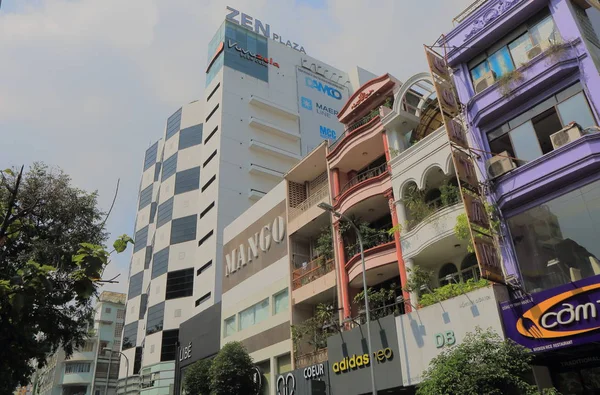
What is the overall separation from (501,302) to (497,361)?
2.61 m

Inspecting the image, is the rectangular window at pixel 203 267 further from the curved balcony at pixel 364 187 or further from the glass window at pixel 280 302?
the curved balcony at pixel 364 187

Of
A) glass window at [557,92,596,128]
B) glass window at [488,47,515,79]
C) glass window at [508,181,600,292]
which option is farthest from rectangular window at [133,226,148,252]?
glass window at [557,92,596,128]

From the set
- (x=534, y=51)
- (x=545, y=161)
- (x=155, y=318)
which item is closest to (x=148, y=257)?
(x=155, y=318)

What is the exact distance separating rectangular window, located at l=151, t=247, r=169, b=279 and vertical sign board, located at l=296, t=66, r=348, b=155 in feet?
66.4

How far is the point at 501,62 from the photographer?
2055 cm

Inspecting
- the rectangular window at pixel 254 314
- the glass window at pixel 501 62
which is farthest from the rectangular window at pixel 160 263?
the glass window at pixel 501 62

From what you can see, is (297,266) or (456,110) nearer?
(456,110)

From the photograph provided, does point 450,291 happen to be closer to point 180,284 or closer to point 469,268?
point 469,268

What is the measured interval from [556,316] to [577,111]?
695cm

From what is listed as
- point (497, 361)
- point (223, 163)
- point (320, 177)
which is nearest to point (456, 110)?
point (497, 361)

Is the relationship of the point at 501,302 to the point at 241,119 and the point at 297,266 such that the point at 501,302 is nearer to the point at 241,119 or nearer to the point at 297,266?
the point at 297,266

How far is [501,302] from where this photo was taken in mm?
17453

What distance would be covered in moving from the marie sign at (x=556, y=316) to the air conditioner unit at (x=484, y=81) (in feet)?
28.8

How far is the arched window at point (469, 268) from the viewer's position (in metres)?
21.3
